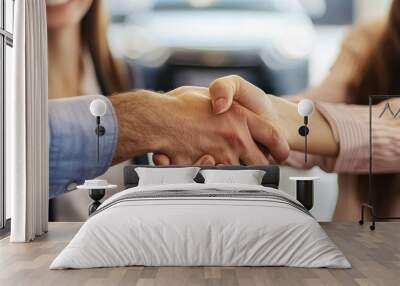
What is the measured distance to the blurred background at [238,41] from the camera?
28.1ft

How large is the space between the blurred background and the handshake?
195 millimetres

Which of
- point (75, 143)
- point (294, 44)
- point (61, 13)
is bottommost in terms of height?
point (75, 143)

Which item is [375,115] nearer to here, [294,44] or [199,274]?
[294,44]

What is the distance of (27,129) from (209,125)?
2.53 meters

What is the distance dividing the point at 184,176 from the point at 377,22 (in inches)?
135

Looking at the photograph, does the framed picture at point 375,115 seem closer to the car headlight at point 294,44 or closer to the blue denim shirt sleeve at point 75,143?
the car headlight at point 294,44

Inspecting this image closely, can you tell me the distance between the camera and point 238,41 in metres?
8.62

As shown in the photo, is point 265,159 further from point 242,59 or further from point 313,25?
point 313,25

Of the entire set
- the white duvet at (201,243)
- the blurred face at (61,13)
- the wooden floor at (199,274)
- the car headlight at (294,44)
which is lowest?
the wooden floor at (199,274)

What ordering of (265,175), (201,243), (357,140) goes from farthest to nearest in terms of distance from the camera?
1. (357,140)
2. (265,175)
3. (201,243)

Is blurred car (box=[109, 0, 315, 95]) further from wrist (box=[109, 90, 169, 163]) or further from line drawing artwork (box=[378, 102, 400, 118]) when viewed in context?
line drawing artwork (box=[378, 102, 400, 118])

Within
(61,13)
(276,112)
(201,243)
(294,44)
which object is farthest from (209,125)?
(201,243)

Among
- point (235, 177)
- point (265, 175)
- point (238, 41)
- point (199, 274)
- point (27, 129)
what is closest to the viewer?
point (199, 274)

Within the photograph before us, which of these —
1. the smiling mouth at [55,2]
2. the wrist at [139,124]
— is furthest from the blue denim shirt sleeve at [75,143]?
the smiling mouth at [55,2]
